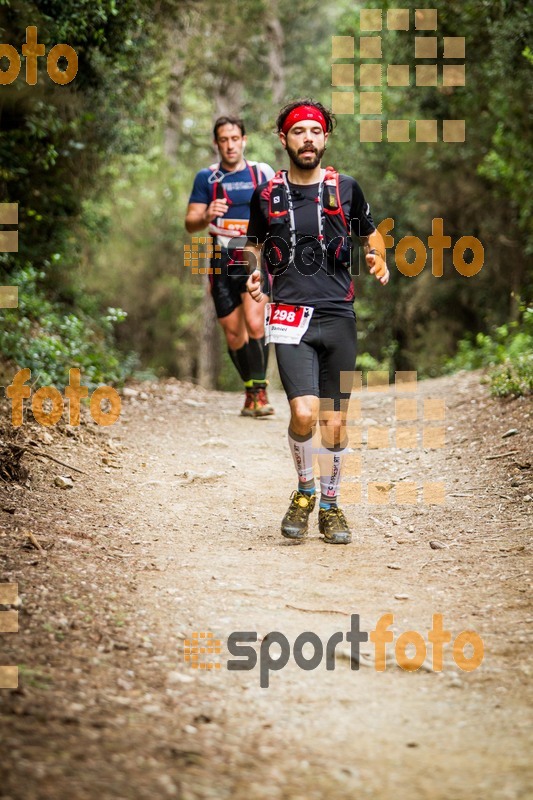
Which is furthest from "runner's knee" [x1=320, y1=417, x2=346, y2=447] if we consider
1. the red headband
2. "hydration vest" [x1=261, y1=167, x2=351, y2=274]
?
the red headband

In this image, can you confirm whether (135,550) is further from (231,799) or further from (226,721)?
(231,799)

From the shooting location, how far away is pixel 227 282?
29.9ft

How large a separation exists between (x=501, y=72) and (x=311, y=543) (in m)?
9.76

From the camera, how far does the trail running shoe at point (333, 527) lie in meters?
5.57

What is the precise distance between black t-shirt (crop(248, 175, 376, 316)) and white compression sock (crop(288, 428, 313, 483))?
31.5 inches

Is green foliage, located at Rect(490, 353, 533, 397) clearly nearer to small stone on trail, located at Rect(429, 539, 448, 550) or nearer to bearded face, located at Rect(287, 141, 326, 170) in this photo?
small stone on trail, located at Rect(429, 539, 448, 550)

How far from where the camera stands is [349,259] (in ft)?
18.0

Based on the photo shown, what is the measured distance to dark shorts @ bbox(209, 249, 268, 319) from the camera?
9016 millimetres

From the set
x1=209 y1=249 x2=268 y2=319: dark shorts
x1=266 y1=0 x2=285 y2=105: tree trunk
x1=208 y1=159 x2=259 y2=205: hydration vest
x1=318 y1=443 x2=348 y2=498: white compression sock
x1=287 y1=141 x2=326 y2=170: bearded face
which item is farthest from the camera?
x1=266 y1=0 x2=285 y2=105: tree trunk

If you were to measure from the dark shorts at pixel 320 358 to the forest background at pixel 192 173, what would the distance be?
12.5ft

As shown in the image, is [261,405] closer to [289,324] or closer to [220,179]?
[220,179]
